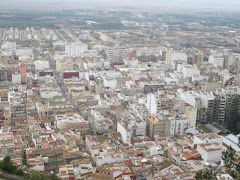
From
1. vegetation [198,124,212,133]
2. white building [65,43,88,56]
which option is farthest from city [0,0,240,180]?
white building [65,43,88,56]

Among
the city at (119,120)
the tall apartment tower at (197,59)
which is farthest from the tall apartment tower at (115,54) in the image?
the tall apartment tower at (197,59)

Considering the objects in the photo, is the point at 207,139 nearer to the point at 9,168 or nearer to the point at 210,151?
the point at 210,151

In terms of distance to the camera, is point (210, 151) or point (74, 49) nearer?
point (210, 151)

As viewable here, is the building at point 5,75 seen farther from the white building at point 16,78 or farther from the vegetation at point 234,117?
the vegetation at point 234,117

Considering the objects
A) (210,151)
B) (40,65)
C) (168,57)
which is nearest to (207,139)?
(210,151)

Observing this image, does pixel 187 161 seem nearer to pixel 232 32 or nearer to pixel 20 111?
pixel 20 111

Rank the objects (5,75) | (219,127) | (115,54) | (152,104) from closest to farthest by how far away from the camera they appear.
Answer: (219,127) → (152,104) → (5,75) → (115,54)

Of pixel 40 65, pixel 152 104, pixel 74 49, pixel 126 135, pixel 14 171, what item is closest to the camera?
pixel 14 171

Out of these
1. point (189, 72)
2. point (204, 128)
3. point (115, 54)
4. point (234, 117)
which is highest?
point (115, 54)
